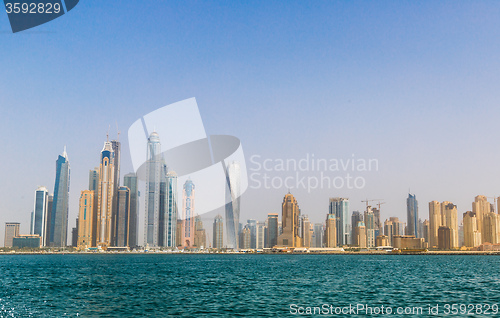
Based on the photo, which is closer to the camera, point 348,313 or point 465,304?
point 348,313

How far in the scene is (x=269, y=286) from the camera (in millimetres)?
72500

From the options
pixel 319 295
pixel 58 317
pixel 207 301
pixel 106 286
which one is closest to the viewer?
pixel 58 317

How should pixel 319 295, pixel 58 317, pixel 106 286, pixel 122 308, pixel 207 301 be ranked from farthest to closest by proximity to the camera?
pixel 106 286 → pixel 319 295 → pixel 207 301 → pixel 122 308 → pixel 58 317

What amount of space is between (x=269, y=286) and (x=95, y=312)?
101ft

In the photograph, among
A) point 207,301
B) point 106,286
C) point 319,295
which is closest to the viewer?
point 207,301

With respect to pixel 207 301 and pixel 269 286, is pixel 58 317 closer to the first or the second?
pixel 207 301

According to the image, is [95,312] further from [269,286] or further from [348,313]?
[269,286]

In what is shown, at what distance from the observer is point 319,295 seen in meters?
60.7

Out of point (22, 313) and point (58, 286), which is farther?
point (58, 286)

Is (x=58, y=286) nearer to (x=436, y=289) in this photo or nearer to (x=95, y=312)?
(x=95, y=312)

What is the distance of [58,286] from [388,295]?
48.2m

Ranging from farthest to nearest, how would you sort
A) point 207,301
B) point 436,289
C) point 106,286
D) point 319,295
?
point 106,286 → point 436,289 → point 319,295 → point 207,301

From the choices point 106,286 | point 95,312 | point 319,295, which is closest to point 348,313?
point 319,295

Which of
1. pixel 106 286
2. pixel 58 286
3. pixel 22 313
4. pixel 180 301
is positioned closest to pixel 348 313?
pixel 180 301
